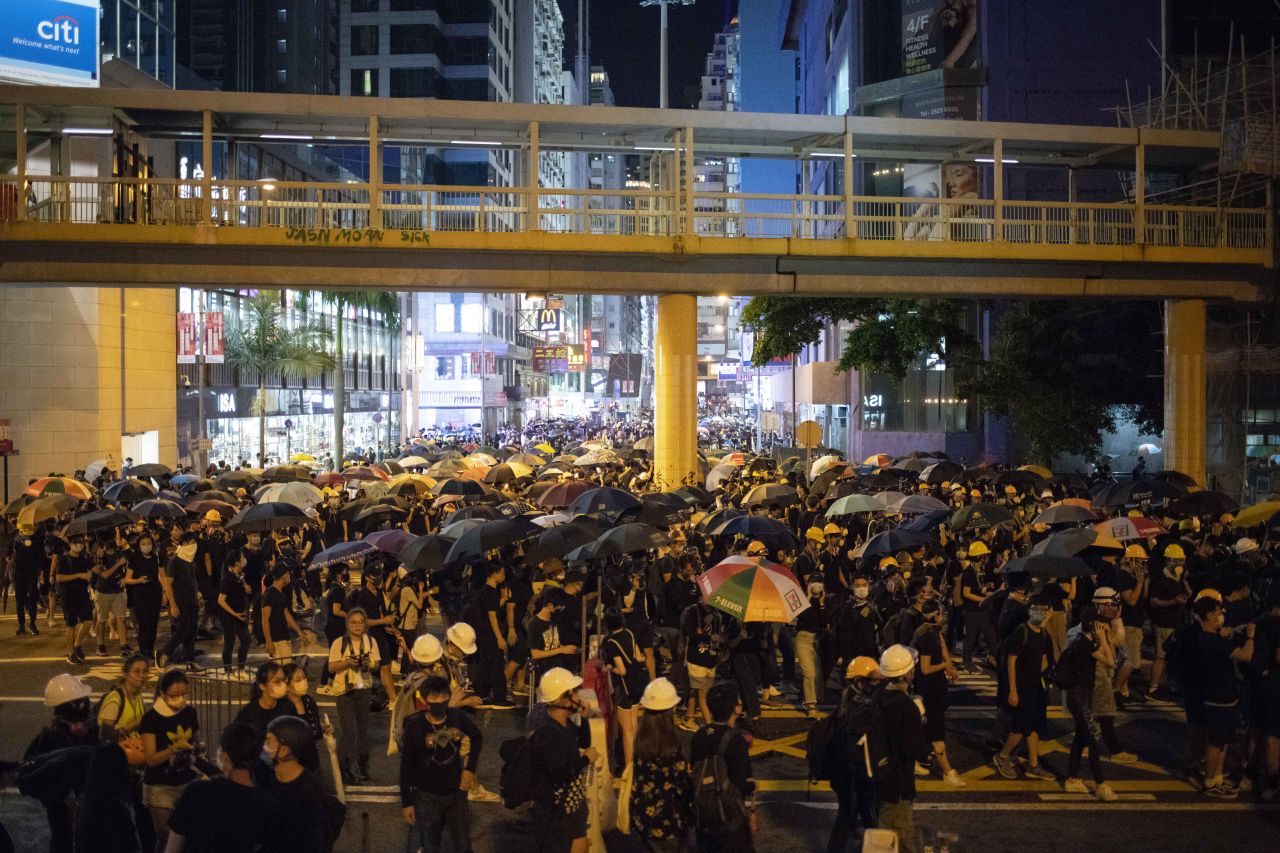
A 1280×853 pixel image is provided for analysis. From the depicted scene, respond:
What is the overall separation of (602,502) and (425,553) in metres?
4.44

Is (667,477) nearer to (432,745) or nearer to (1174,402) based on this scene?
(1174,402)

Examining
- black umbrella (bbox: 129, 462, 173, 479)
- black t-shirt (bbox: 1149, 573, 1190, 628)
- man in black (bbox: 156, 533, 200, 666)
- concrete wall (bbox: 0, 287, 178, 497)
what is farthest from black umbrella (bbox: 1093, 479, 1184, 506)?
concrete wall (bbox: 0, 287, 178, 497)

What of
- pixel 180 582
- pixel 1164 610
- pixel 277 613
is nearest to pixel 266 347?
pixel 180 582

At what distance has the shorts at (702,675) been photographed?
10703 mm

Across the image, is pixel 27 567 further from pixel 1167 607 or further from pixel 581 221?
pixel 1167 607

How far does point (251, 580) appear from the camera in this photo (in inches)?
573

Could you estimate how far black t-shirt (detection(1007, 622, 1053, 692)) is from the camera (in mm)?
9594

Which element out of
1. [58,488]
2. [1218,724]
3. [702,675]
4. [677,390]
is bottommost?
[1218,724]

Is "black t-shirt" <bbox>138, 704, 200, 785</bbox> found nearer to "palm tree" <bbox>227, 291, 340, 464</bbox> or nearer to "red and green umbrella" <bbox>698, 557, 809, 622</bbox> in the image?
"red and green umbrella" <bbox>698, 557, 809, 622</bbox>

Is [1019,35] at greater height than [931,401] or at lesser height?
greater

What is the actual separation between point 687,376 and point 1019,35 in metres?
26.2

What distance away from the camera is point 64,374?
3266 cm

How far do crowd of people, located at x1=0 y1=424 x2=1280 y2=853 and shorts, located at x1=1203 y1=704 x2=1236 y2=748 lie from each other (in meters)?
0.02

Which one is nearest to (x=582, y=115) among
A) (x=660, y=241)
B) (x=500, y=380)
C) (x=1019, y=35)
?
(x=660, y=241)
